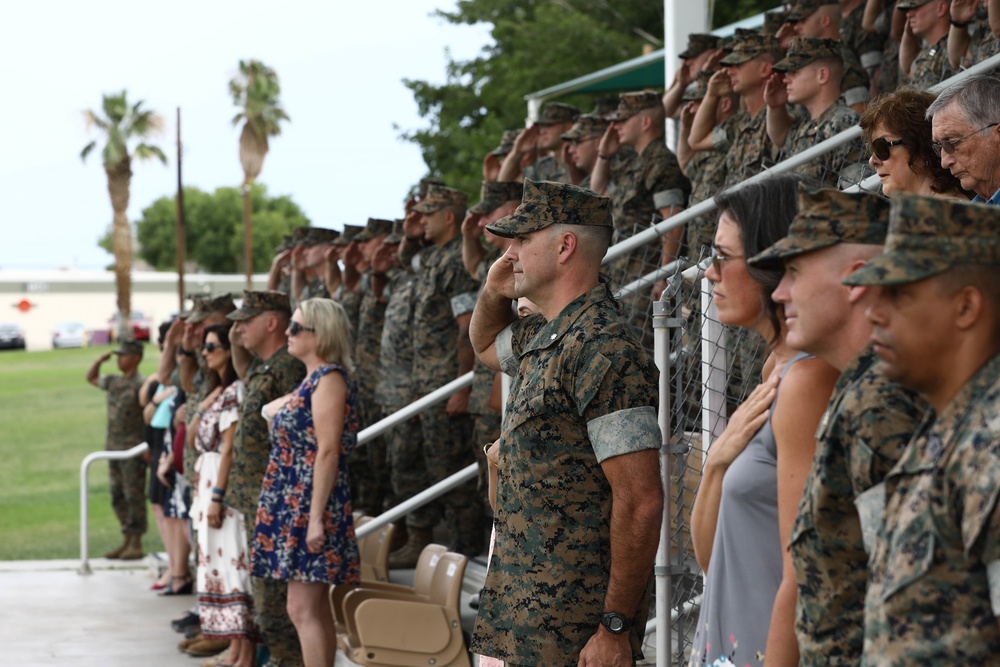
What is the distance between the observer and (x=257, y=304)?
6074 mm

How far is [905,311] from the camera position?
167 cm

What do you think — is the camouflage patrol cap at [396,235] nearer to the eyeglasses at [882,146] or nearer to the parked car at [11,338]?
the eyeglasses at [882,146]

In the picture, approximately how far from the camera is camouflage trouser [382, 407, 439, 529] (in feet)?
23.9

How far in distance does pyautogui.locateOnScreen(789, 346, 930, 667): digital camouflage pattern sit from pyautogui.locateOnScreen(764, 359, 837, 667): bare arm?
141 mm

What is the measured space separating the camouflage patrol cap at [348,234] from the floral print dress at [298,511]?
12.6 ft

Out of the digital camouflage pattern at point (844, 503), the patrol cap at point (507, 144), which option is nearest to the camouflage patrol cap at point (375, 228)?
the patrol cap at point (507, 144)

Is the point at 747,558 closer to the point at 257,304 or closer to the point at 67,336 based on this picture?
the point at 257,304

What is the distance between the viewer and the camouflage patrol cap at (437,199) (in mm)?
7223

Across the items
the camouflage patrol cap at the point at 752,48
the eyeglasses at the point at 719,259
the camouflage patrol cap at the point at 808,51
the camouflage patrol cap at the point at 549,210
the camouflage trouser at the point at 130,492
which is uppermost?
the camouflage patrol cap at the point at 752,48

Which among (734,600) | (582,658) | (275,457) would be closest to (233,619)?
(275,457)

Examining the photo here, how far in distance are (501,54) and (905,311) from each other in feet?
72.0

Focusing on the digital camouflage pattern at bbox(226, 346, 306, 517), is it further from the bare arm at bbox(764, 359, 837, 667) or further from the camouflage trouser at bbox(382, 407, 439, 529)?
the bare arm at bbox(764, 359, 837, 667)

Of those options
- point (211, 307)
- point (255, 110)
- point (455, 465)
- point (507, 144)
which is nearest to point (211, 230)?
point (255, 110)

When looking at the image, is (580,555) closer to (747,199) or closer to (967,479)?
(747,199)
